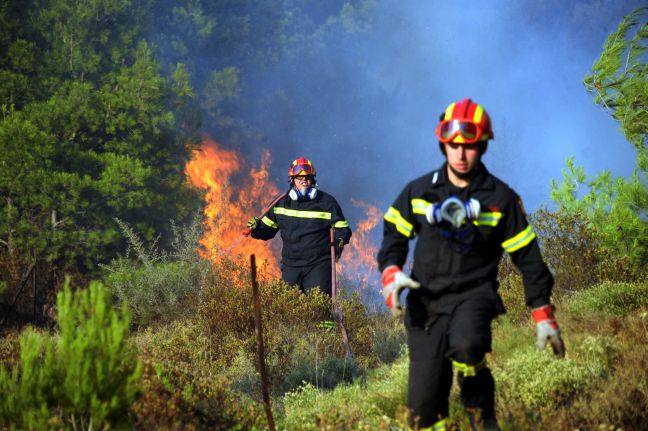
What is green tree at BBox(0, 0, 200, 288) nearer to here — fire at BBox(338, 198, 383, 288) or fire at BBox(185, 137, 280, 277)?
fire at BBox(185, 137, 280, 277)

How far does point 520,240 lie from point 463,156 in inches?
20.5

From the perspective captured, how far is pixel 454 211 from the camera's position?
12.0 feet

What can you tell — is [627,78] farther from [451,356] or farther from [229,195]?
[229,195]

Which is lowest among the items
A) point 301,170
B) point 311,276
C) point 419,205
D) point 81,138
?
point 419,205

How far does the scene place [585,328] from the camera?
6062 mm

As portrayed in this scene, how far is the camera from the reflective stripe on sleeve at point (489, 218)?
3.68 meters

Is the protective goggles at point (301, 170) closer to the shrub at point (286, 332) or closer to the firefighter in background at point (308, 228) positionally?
the firefighter in background at point (308, 228)

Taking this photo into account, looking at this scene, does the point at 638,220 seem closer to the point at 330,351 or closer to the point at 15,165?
the point at 330,351

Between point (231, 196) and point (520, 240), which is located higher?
point (231, 196)

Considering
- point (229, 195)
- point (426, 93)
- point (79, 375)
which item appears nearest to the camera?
point (79, 375)

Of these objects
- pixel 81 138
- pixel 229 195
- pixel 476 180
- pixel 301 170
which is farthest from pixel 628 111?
pixel 229 195

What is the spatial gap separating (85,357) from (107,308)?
0.84 ft

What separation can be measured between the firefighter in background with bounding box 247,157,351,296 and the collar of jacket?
4.68 meters

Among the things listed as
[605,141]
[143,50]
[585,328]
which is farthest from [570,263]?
[605,141]
